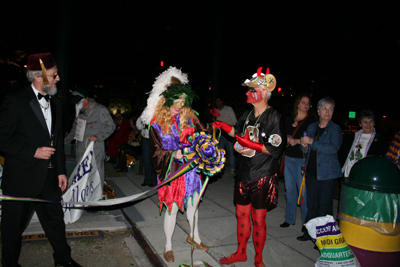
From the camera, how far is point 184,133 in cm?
346

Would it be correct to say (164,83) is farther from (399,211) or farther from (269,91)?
(399,211)

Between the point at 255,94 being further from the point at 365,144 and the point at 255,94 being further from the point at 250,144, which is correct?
the point at 365,144

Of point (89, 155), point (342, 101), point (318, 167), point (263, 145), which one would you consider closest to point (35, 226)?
point (89, 155)

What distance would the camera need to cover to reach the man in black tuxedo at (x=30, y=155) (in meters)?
2.86

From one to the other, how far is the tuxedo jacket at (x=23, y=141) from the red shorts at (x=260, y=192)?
2.15 m

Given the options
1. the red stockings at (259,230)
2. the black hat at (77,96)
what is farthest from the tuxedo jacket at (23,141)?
the red stockings at (259,230)

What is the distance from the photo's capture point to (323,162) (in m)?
3.77

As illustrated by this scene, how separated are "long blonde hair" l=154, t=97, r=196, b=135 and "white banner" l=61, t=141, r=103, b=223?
6.25 feet

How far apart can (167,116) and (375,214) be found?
237cm

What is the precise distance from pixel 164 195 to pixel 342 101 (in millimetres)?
33955

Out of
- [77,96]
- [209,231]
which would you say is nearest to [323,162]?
[209,231]

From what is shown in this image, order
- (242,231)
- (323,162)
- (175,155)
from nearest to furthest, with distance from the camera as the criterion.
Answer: (175,155) < (242,231) < (323,162)

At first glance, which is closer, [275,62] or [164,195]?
[164,195]

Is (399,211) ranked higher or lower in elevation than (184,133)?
lower
